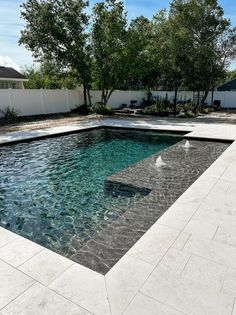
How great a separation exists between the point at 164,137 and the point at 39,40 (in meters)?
9.76

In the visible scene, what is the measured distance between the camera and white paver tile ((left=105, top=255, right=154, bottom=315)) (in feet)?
6.51

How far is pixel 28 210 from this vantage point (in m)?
4.19

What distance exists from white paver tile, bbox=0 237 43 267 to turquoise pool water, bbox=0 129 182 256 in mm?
420

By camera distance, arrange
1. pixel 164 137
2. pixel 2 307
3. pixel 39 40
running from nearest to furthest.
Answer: pixel 2 307, pixel 164 137, pixel 39 40

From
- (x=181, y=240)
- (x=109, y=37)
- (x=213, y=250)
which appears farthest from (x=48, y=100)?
(x=213, y=250)

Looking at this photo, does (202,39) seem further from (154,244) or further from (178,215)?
(154,244)

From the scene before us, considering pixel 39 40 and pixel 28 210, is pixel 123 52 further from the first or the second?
pixel 28 210

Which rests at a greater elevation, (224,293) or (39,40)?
(39,40)

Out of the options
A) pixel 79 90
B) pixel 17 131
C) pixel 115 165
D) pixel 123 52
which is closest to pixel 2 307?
pixel 115 165

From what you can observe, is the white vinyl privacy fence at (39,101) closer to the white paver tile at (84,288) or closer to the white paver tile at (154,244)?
the white paver tile at (154,244)

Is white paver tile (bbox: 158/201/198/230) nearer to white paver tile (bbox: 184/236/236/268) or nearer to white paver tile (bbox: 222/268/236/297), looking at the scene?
white paver tile (bbox: 184/236/236/268)

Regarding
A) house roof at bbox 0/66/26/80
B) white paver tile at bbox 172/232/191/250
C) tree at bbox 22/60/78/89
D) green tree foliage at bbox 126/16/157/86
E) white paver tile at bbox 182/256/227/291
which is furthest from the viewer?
house roof at bbox 0/66/26/80

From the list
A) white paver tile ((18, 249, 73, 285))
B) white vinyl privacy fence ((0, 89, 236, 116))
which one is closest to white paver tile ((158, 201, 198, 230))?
white paver tile ((18, 249, 73, 285))

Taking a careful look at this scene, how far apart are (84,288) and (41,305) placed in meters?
0.36
